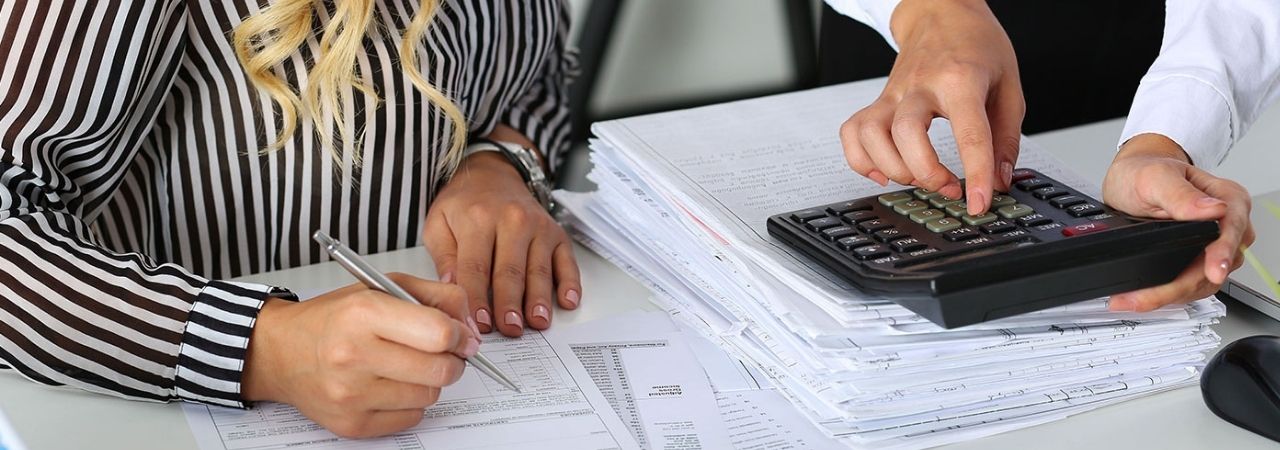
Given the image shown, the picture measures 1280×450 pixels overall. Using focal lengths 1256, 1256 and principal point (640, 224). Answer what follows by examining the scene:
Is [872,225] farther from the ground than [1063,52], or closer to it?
farther from the ground

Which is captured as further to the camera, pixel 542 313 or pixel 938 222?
pixel 542 313

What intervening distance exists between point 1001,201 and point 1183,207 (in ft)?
0.34

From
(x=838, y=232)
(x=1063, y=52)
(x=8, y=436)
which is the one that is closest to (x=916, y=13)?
(x=838, y=232)

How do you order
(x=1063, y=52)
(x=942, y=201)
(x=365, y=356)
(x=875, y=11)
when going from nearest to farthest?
(x=365, y=356) → (x=942, y=201) → (x=875, y=11) → (x=1063, y=52)

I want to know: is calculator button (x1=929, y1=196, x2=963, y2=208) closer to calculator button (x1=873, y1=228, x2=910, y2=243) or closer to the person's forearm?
calculator button (x1=873, y1=228, x2=910, y2=243)

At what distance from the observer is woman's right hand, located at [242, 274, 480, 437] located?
654 millimetres

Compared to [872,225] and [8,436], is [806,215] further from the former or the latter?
[8,436]

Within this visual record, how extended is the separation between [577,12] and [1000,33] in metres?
1.81

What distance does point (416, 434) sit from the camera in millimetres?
693

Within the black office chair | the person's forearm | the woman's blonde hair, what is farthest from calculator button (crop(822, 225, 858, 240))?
the black office chair

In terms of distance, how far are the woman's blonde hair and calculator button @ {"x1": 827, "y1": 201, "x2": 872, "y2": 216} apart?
34cm

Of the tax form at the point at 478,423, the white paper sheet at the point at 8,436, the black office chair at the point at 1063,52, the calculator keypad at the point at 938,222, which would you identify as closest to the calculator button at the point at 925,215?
the calculator keypad at the point at 938,222

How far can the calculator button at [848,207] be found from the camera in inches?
30.2

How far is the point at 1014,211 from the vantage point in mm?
745
